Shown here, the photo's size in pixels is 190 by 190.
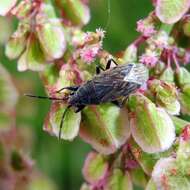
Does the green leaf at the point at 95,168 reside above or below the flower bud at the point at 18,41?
below

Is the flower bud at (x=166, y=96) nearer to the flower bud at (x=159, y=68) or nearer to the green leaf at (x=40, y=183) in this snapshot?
the flower bud at (x=159, y=68)

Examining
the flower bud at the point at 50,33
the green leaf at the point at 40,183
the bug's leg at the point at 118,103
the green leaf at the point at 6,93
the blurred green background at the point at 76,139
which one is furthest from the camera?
the blurred green background at the point at 76,139

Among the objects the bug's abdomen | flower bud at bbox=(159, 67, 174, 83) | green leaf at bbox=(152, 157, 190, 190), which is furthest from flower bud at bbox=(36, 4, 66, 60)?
green leaf at bbox=(152, 157, 190, 190)

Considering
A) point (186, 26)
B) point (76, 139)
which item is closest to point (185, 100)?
point (186, 26)

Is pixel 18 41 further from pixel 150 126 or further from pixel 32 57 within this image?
pixel 150 126

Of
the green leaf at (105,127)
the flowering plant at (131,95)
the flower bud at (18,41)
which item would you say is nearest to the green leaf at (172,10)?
the flowering plant at (131,95)
